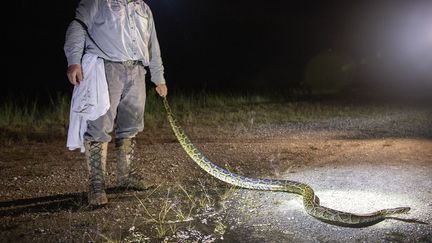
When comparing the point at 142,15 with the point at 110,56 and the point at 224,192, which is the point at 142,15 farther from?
the point at 224,192

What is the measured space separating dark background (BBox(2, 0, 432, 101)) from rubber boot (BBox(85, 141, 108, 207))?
12216 millimetres

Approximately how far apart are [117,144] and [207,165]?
1.14 m

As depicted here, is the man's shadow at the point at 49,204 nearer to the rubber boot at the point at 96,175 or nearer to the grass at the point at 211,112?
the rubber boot at the point at 96,175

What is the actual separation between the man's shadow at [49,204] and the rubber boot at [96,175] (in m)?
0.11

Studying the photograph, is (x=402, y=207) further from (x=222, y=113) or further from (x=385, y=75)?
(x=385, y=75)

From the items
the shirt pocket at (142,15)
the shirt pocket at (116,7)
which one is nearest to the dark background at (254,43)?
the shirt pocket at (142,15)

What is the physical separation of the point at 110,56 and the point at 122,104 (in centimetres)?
61

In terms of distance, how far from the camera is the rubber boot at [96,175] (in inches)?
194

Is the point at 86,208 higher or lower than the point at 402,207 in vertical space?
lower

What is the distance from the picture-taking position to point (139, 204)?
4953 millimetres

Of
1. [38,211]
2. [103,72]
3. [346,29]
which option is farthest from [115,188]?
[346,29]

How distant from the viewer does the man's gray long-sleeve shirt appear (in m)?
4.75

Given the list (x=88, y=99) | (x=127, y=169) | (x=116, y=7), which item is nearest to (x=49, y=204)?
(x=127, y=169)

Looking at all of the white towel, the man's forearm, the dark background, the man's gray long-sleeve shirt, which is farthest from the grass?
the man's forearm
